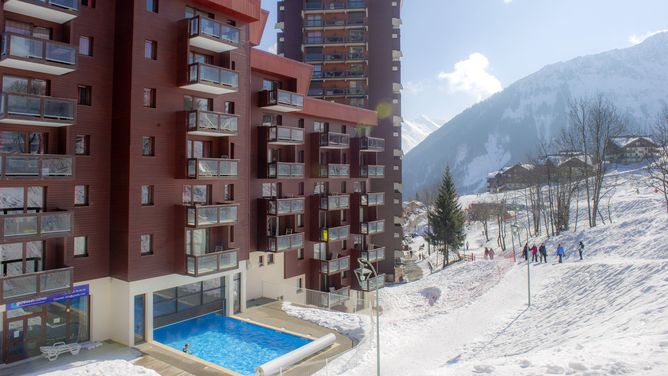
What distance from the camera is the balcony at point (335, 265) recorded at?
1324 inches

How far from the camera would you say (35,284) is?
17.2m

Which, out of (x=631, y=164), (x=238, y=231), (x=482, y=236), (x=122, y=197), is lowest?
(x=482, y=236)

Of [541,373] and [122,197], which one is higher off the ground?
[122,197]

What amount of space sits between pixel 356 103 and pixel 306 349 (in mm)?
34309

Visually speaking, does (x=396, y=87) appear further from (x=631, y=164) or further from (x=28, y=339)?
(x=631, y=164)

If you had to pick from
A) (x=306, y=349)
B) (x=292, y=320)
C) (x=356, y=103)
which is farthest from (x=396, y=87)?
(x=306, y=349)

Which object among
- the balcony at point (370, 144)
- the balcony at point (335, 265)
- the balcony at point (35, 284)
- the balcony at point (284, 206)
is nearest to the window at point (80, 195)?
the balcony at point (35, 284)

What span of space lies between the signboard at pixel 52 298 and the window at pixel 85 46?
34.3 feet

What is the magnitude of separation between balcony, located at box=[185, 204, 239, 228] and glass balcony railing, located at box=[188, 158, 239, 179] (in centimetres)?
156

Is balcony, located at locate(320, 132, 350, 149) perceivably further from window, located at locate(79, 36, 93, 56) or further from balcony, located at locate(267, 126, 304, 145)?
window, located at locate(79, 36, 93, 56)

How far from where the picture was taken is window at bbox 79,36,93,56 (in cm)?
1968

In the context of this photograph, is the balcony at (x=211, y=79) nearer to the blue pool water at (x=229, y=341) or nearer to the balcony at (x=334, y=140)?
the balcony at (x=334, y=140)

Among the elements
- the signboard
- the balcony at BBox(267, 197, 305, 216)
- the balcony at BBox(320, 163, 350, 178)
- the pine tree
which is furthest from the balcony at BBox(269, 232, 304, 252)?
the pine tree

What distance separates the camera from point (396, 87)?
161 ft
